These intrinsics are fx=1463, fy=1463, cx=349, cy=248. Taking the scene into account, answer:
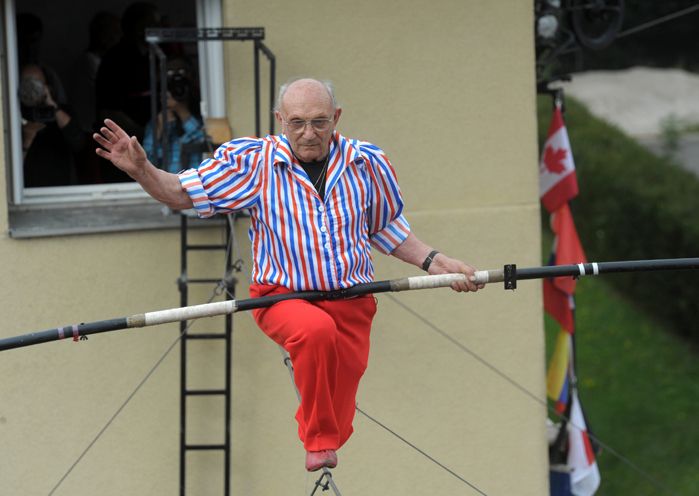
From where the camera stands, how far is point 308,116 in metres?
5.46

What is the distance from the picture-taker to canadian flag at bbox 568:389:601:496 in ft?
31.2

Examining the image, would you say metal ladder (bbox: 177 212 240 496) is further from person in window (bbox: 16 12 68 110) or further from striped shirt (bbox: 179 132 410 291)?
striped shirt (bbox: 179 132 410 291)

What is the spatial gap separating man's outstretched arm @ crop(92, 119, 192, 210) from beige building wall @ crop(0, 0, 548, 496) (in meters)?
2.14

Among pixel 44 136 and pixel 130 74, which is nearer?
pixel 44 136

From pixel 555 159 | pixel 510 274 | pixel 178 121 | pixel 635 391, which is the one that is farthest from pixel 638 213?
pixel 510 274

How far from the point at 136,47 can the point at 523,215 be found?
7.64ft

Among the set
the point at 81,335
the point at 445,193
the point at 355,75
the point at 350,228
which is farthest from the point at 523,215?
the point at 81,335

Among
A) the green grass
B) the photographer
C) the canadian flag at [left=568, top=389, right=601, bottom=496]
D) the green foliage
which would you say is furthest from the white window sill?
the green foliage

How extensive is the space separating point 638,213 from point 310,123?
9.18 metres

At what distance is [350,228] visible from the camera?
18.7 feet

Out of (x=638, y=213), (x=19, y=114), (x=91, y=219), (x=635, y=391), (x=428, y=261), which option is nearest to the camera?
(x=428, y=261)

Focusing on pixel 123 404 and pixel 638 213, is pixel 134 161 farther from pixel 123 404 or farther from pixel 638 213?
pixel 638 213

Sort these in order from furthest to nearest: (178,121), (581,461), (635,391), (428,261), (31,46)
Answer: (635,391) → (581,461) → (31,46) → (178,121) → (428,261)

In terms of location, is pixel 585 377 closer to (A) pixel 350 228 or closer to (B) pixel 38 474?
(B) pixel 38 474
